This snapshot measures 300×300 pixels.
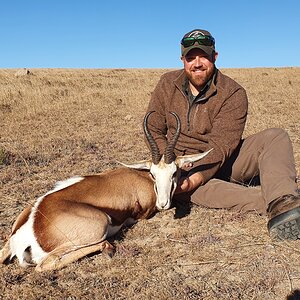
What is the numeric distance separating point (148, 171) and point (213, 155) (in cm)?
91

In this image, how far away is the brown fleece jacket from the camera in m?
5.13

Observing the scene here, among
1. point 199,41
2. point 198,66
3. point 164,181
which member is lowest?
point 164,181

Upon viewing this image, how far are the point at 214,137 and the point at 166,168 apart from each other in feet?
2.71

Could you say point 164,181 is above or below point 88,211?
above

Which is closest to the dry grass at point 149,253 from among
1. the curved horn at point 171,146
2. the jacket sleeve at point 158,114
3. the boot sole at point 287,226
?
the boot sole at point 287,226

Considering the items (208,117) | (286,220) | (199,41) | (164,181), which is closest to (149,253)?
(164,181)

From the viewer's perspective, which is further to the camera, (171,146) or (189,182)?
(189,182)

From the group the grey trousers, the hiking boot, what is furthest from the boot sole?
the grey trousers

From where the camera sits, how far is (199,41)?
5016mm

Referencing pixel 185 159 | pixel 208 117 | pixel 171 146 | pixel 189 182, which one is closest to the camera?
pixel 171 146

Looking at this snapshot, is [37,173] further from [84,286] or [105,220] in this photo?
[84,286]

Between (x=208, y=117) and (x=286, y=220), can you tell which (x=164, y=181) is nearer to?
(x=208, y=117)

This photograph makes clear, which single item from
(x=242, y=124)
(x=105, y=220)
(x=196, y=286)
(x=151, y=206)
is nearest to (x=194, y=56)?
(x=242, y=124)

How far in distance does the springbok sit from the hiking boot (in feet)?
3.62
